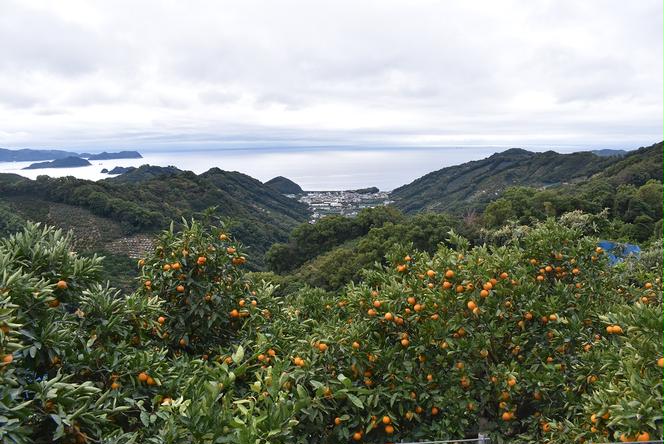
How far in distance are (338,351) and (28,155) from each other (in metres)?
84.2

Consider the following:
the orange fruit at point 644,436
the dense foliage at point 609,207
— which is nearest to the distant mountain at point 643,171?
the dense foliage at point 609,207

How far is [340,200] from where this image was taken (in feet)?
255

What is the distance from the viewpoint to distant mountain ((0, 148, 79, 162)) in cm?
6444

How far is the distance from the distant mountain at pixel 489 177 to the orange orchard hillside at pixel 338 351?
54.6m

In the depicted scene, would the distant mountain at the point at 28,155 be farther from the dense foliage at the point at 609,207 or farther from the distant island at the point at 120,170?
the dense foliage at the point at 609,207

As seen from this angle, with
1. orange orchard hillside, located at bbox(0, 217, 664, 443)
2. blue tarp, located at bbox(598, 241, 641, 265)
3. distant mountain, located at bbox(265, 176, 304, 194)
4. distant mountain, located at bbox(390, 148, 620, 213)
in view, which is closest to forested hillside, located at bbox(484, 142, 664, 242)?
blue tarp, located at bbox(598, 241, 641, 265)

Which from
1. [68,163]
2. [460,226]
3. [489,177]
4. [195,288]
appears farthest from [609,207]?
[68,163]

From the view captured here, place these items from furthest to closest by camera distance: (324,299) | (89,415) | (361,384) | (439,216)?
(439,216) → (324,299) → (361,384) → (89,415)

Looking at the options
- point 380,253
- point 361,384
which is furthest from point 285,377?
point 380,253

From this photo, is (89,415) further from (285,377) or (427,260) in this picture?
(427,260)

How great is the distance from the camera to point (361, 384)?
2.89 metres

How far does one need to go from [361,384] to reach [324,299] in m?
1.88

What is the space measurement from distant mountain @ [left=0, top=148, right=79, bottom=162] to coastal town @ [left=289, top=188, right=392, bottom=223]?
4119cm

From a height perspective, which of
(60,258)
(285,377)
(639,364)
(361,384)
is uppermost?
(60,258)
